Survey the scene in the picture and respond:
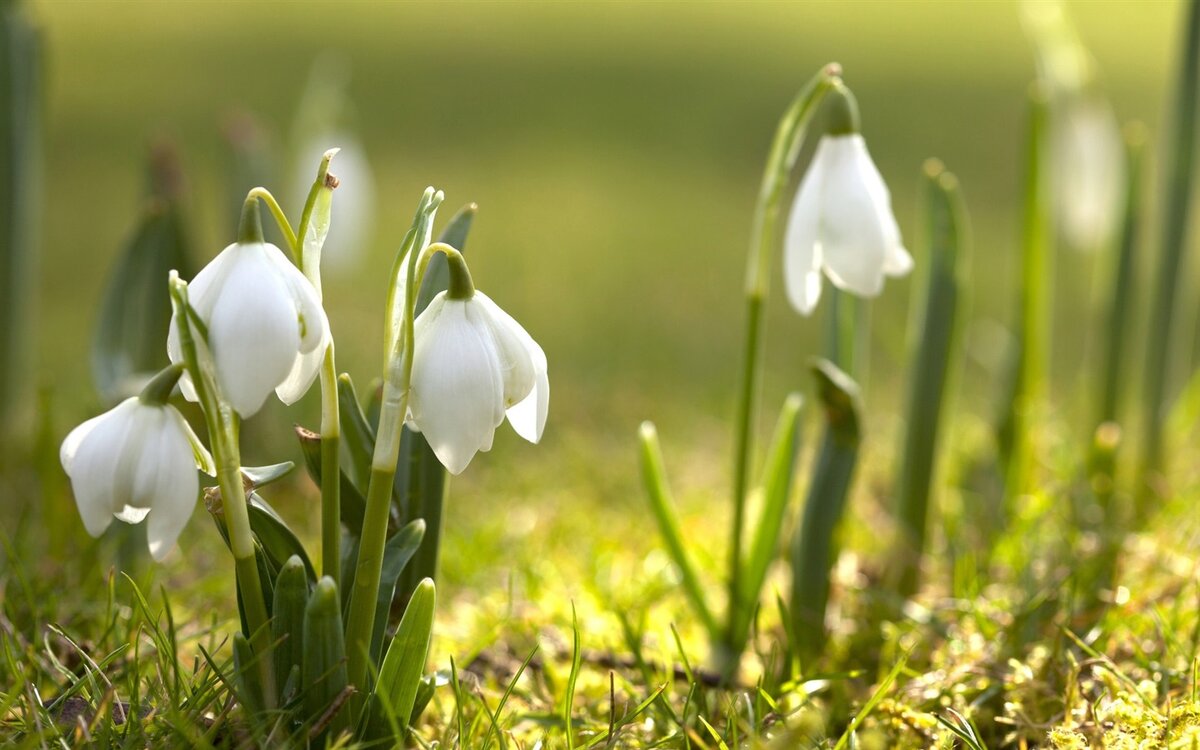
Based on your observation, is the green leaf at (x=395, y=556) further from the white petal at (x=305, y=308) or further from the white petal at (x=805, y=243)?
the white petal at (x=805, y=243)

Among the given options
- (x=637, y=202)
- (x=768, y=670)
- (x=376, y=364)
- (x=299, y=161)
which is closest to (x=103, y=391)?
(x=299, y=161)

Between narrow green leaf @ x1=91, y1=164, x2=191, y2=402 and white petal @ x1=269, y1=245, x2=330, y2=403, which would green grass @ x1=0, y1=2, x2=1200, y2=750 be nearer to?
narrow green leaf @ x1=91, y1=164, x2=191, y2=402

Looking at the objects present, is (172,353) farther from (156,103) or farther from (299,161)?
(156,103)

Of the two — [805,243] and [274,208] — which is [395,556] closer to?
[274,208]

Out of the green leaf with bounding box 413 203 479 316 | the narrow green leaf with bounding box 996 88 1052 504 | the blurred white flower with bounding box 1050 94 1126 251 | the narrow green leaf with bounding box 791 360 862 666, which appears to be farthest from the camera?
the blurred white flower with bounding box 1050 94 1126 251

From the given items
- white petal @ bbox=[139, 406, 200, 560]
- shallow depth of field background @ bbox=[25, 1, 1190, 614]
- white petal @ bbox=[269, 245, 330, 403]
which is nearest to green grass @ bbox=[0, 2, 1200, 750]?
shallow depth of field background @ bbox=[25, 1, 1190, 614]

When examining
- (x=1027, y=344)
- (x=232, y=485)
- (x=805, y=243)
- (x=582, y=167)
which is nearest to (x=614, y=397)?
(x=1027, y=344)
